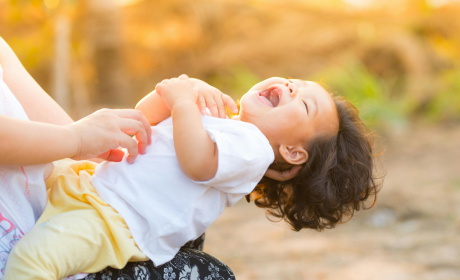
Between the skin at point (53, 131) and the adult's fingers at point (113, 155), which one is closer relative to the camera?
the skin at point (53, 131)

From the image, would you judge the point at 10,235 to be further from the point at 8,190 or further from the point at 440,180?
the point at 440,180

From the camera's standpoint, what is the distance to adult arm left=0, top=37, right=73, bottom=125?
134 centimetres

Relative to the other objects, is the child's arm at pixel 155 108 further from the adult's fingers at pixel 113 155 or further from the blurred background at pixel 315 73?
the blurred background at pixel 315 73

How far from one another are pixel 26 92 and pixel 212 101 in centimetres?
60

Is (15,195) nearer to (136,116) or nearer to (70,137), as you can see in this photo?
(70,137)

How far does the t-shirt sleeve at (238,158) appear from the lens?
1.27 m

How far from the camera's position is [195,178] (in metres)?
1.28

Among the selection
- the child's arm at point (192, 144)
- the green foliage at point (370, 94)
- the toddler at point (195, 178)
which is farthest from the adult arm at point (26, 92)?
the green foliage at point (370, 94)

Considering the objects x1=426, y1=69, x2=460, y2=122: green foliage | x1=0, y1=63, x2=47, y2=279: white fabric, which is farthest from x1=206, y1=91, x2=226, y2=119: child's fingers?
x1=426, y1=69, x2=460, y2=122: green foliage

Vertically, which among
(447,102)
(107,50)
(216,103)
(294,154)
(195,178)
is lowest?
(447,102)

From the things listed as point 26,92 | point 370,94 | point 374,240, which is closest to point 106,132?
point 26,92

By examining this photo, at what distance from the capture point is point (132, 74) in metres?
8.95

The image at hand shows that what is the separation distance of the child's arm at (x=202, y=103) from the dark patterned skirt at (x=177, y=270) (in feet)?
1.65

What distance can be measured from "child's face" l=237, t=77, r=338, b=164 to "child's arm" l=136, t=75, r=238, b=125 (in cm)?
9
